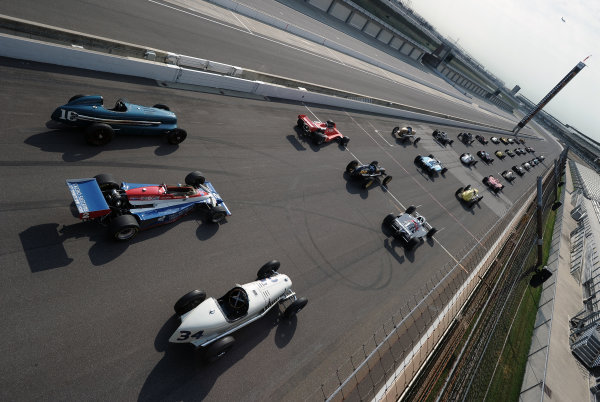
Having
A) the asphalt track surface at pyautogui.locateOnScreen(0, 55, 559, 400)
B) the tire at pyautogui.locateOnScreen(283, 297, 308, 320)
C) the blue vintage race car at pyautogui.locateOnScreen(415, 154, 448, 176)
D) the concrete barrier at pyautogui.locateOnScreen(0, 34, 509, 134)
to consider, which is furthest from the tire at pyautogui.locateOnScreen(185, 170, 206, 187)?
the blue vintage race car at pyautogui.locateOnScreen(415, 154, 448, 176)

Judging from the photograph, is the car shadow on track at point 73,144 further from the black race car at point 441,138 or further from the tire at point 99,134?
the black race car at point 441,138

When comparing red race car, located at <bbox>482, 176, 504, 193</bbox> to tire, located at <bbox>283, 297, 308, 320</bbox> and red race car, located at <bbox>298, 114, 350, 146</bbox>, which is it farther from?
tire, located at <bbox>283, 297, 308, 320</bbox>

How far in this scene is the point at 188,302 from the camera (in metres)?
7.77

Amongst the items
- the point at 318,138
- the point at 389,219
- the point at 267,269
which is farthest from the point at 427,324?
the point at 318,138

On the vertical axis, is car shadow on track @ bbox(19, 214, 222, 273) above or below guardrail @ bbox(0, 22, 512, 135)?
below

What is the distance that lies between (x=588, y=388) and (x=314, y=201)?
61.1 ft

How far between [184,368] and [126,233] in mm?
4320

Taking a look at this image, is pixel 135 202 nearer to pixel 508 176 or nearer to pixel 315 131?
pixel 315 131

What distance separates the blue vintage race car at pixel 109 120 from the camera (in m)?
10.5

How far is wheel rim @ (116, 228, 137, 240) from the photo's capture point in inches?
344

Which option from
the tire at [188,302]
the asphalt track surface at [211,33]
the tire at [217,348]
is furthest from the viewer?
the asphalt track surface at [211,33]

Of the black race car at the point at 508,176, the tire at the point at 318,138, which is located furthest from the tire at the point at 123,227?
the black race car at the point at 508,176

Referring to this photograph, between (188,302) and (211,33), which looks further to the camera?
(211,33)

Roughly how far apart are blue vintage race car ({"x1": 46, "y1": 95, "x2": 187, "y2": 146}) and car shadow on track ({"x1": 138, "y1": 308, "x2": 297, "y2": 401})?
7448 millimetres
